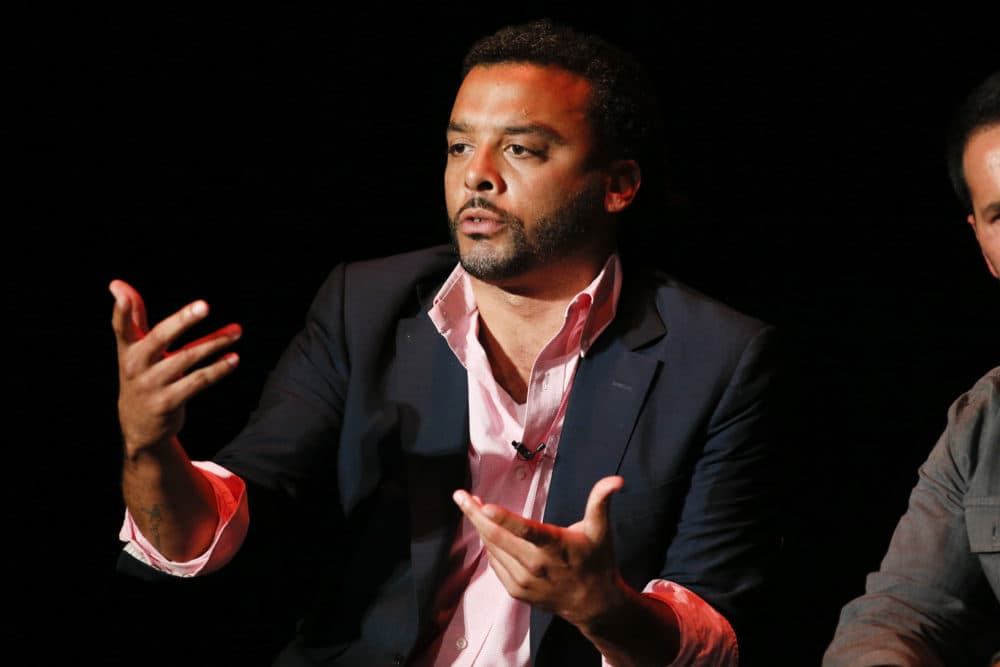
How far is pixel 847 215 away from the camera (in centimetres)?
274

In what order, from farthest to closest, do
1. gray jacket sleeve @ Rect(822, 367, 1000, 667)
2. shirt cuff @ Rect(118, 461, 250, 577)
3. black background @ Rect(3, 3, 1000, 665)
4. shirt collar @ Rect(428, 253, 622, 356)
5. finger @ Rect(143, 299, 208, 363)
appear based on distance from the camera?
black background @ Rect(3, 3, 1000, 665) < shirt collar @ Rect(428, 253, 622, 356) < shirt cuff @ Rect(118, 461, 250, 577) < gray jacket sleeve @ Rect(822, 367, 1000, 667) < finger @ Rect(143, 299, 208, 363)

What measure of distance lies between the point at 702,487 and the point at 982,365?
3.04 ft

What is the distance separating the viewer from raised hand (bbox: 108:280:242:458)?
1688 millimetres

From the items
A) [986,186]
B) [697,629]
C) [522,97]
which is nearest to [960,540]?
[697,629]

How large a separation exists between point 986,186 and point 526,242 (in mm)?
857

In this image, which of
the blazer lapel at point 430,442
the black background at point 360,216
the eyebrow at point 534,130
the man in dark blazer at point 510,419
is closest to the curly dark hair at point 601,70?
the man in dark blazer at point 510,419

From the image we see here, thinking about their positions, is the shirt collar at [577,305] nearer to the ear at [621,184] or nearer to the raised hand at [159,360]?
the ear at [621,184]

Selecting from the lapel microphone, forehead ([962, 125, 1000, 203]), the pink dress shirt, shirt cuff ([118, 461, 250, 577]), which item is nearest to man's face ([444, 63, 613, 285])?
the pink dress shirt

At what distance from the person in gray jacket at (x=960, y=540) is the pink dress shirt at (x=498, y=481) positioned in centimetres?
34

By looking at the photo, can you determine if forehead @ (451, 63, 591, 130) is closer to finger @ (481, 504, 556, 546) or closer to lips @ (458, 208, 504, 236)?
lips @ (458, 208, 504, 236)

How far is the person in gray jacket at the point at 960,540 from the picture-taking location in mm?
1898

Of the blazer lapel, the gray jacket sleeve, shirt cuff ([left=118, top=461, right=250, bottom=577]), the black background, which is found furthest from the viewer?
the black background

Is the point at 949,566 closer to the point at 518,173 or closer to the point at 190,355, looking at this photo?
the point at 518,173

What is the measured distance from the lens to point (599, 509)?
1719 millimetres
